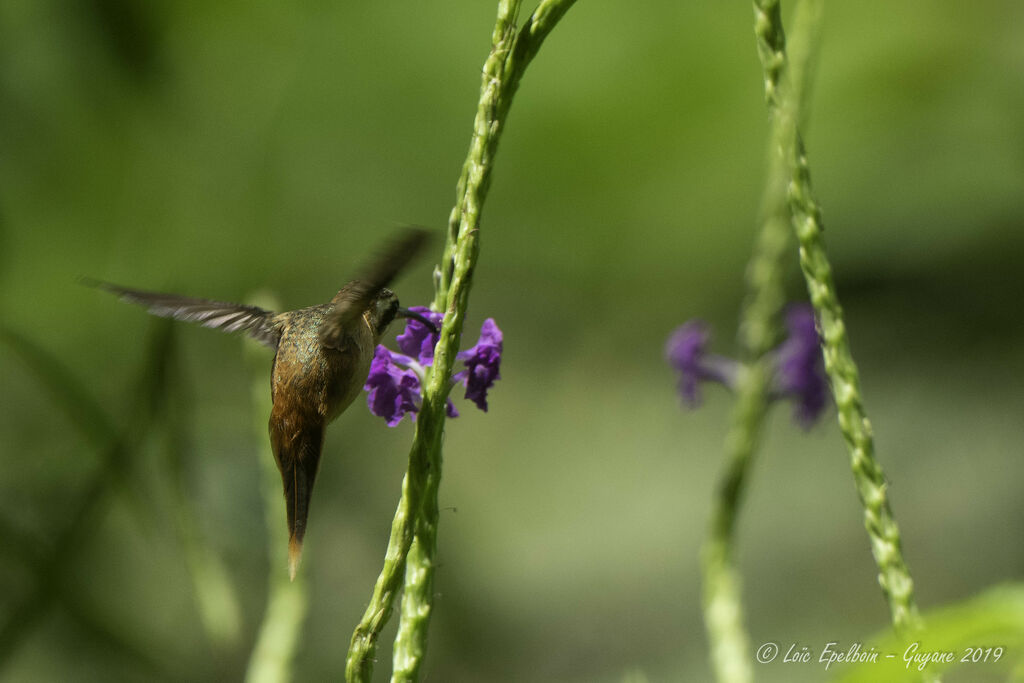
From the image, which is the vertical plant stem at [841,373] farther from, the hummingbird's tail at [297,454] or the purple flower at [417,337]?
the hummingbird's tail at [297,454]

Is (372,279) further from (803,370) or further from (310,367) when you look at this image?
(803,370)

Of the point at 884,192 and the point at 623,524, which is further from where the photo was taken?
the point at 623,524

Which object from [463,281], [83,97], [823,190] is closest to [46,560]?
[463,281]

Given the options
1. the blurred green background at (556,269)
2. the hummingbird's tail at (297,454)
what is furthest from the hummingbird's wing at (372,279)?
the blurred green background at (556,269)

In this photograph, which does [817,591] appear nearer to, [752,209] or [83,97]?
[752,209]

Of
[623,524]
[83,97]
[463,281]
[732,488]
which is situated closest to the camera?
[463,281]

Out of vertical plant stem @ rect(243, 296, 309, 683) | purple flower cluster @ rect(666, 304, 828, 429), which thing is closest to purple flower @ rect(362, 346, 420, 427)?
vertical plant stem @ rect(243, 296, 309, 683)
